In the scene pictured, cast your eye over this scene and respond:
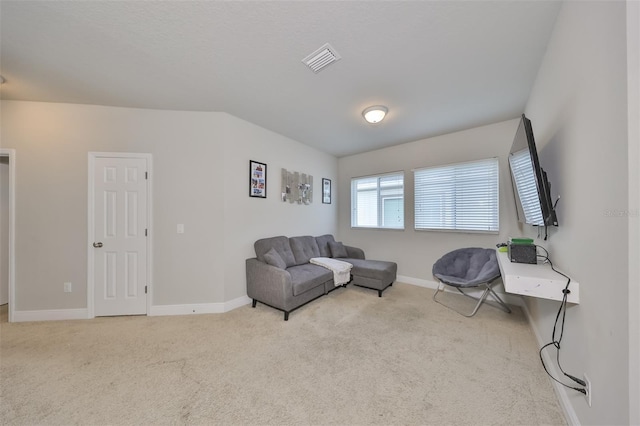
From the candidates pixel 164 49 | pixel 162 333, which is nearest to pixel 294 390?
pixel 162 333

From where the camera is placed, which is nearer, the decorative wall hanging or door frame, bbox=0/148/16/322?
door frame, bbox=0/148/16/322

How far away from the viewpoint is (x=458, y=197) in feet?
12.0

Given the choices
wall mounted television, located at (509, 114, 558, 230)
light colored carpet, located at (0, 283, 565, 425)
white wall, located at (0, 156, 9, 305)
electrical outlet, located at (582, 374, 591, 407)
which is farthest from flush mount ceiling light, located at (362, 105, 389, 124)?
white wall, located at (0, 156, 9, 305)

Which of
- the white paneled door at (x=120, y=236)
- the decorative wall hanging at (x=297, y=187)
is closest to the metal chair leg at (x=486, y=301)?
the decorative wall hanging at (x=297, y=187)

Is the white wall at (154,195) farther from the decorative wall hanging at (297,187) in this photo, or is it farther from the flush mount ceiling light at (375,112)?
the flush mount ceiling light at (375,112)

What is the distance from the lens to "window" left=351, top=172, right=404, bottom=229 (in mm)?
4329

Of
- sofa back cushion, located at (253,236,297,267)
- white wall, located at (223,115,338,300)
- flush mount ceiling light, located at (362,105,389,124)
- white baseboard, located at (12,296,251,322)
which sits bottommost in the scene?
white baseboard, located at (12,296,251,322)

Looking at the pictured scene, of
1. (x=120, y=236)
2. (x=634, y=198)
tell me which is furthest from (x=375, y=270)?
(x=120, y=236)

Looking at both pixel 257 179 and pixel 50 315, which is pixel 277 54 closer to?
pixel 257 179

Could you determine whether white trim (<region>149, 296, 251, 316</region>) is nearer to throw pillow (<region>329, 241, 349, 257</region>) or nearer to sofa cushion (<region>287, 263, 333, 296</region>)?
sofa cushion (<region>287, 263, 333, 296</region>)

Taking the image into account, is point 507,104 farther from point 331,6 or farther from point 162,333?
point 162,333

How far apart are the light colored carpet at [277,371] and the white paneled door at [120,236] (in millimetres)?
253

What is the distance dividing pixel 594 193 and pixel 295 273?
9.21ft

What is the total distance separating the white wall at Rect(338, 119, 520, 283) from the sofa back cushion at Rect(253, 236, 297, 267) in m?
1.86
